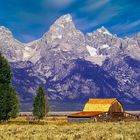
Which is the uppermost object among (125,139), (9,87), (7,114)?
(9,87)

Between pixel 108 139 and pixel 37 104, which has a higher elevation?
pixel 37 104

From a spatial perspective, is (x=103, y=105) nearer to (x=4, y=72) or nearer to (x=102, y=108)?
(x=102, y=108)

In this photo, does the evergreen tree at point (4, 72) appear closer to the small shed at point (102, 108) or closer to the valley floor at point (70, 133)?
the valley floor at point (70, 133)

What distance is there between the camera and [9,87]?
85.4m

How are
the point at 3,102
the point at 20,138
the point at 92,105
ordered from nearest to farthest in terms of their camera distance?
the point at 20,138 < the point at 3,102 < the point at 92,105

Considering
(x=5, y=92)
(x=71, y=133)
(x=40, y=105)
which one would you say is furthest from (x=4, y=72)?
(x=40, y=105)

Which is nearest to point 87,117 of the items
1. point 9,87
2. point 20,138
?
point 9,87

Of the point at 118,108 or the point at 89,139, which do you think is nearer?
the point at 89,139

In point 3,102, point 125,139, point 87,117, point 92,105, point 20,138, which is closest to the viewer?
point 125,139

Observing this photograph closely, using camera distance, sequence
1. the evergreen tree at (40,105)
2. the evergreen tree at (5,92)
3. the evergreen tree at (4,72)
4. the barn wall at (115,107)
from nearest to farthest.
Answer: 1. the evergreen tree at (5,92)
2. the evergreen tree at (4,72)
3. the evergreen tree at (40,105)
4. the barn wall at (115,107)

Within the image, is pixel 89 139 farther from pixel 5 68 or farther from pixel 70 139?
pixel 5 68

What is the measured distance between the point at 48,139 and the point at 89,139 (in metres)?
3.27

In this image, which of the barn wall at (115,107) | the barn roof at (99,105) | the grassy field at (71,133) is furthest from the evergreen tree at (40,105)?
the grassy field at (71,133)

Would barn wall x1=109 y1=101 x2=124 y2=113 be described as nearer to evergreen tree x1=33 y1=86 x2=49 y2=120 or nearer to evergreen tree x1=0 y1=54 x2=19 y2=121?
evergreen tree x1=33 y1=86 x2=49 y2=120
